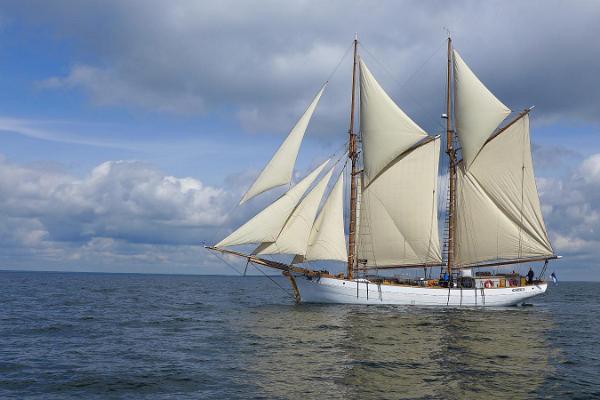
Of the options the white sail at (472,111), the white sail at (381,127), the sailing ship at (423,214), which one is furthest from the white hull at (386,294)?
the white sail at (472,111)

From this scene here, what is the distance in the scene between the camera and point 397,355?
26.3 meters

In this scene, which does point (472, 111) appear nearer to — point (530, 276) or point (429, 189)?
point (429, 189)

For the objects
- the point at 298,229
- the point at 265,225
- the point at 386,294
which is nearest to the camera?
the point at 265,225

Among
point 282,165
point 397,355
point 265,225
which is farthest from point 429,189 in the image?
point 397,355

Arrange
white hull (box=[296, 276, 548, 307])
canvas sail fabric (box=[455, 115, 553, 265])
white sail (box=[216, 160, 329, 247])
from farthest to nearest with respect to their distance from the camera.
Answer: canvas sail fabric (box=[455, 115, 553, 265]) < white hull (box=[296, 276, 548, 307]) < white sail (box=[216, 160, 329, 247])

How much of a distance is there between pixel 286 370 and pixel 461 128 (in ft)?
129

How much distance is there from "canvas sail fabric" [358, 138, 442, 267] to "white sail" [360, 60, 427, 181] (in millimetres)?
1286

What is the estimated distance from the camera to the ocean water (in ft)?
65.7

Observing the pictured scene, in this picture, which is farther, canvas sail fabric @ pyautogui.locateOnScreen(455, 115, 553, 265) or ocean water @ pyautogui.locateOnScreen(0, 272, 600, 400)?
canvas sail fabric @ pyautogui.locateOnScreen(455, 115, 553, 265)

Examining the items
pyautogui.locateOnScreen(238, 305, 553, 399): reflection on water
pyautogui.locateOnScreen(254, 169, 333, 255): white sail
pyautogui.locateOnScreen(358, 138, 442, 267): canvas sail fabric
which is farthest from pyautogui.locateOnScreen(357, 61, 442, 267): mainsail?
pyautogui.locateOnScreen(238, 305, 553, 399): reflection on water

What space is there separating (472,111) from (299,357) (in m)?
→ 36.9

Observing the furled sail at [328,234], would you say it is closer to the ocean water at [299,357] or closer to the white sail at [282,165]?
the white sail at [282,165]

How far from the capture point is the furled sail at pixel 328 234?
48.7 m

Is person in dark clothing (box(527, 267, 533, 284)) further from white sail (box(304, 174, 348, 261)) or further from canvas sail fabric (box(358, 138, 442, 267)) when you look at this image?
white sail (box(304, 174, 348, 261))
